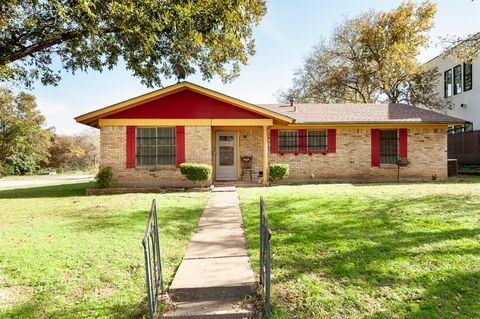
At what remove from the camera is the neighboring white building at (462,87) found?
Result: 19.4 meters

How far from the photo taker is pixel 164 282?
3686 mm

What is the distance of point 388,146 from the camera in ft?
48.7

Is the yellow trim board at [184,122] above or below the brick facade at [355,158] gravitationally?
above

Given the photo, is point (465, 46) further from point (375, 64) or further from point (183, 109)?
point (375, 64)

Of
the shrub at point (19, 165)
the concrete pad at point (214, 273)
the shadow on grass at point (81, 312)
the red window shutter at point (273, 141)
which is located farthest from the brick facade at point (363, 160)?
the shrub at point (19, 165)

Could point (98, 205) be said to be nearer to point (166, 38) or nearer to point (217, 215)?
point (217, 215)

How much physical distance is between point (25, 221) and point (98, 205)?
83.0 inches

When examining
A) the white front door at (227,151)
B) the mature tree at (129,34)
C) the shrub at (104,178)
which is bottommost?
the shrub at (104,178)

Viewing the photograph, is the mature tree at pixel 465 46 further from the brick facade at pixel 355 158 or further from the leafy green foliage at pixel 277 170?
the leafy green foliage at pixel 277 170

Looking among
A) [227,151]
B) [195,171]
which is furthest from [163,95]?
[227,151]

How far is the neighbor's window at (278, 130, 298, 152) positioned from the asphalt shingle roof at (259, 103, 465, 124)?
2.70 feet

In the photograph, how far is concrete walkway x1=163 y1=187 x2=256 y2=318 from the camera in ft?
10.0

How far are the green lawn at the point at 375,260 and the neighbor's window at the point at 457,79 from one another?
18551 millimetres

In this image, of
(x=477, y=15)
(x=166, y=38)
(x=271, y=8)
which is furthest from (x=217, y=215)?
(x=477, y=15)
